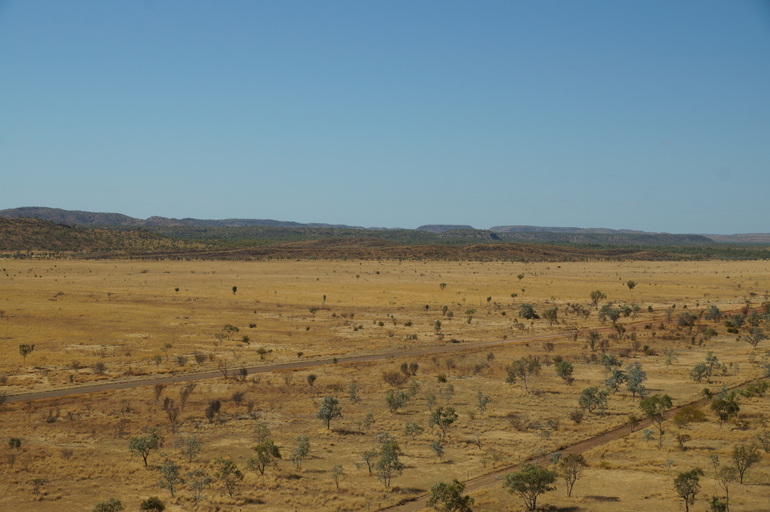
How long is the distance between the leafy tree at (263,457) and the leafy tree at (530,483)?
9.52 m

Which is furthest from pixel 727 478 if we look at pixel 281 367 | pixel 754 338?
pixel 754 338

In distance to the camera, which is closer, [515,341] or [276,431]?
[276,431]

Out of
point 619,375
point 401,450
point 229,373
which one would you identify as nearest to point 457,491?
point 401,450

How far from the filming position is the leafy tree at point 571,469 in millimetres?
22906

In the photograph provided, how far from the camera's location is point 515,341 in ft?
184

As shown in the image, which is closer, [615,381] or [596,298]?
[615,381]

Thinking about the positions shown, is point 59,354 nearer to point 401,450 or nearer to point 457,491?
point 401,450

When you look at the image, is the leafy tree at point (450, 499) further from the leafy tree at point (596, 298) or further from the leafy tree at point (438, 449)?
the leafy tree at point (596, 298)

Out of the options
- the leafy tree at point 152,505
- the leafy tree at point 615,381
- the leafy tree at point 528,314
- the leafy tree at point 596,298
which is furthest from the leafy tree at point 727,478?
the leafy tree at point 596,298

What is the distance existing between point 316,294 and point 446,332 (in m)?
37.4

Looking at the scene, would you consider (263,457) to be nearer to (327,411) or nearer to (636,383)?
(327,411)

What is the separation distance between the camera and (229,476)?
23.8 metres

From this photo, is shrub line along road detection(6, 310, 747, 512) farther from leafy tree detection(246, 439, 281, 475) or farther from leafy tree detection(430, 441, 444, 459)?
leafy tree detection(246, 439, 281, 475)

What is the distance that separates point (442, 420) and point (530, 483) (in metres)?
8.37
